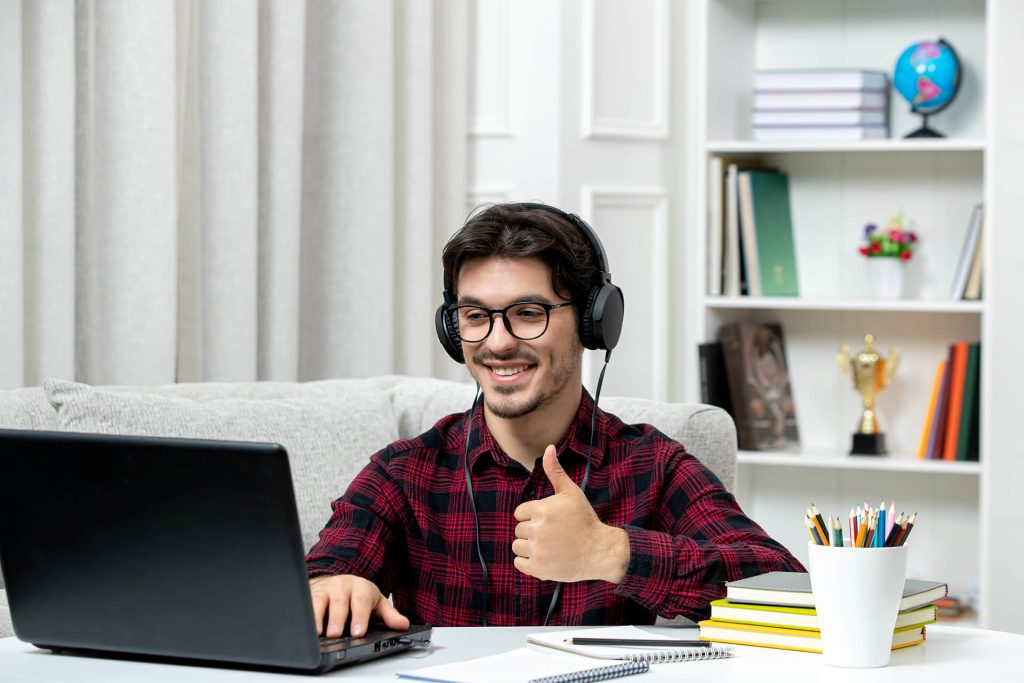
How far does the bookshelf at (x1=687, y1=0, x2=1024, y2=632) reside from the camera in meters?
3.21

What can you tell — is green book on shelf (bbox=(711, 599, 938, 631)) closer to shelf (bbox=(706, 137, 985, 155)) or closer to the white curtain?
the white curtain

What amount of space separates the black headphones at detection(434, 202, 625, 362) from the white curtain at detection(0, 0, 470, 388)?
2.91ft

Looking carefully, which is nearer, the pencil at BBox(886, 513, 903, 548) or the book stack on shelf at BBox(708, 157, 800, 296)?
the pencil at BBox(886, 513, 903, 548)

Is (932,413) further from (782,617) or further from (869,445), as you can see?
(782,617)

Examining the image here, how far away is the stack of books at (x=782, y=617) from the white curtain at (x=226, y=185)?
140 cm

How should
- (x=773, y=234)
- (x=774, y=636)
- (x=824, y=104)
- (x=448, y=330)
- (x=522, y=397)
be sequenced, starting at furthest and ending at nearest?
(x=773, y=234) → (x=824, y=104) → (x=448, y=330) → (x=522, y=397) → (x=774, y=636)

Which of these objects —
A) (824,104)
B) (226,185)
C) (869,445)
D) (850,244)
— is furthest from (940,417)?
(226,185)

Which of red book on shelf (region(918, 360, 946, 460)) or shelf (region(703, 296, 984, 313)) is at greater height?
shelf (region(703, 296, 984, 313))

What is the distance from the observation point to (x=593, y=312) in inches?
61.2

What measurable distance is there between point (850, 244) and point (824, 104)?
396mm

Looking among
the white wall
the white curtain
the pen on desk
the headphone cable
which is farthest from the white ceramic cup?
the white wall

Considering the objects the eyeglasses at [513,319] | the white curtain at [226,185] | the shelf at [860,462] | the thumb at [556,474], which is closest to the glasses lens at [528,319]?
the eyeglasses at [513,319]

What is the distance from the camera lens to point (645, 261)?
3305mm

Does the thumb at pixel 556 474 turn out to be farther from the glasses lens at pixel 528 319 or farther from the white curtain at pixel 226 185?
the white curtain at pixel 226 185
